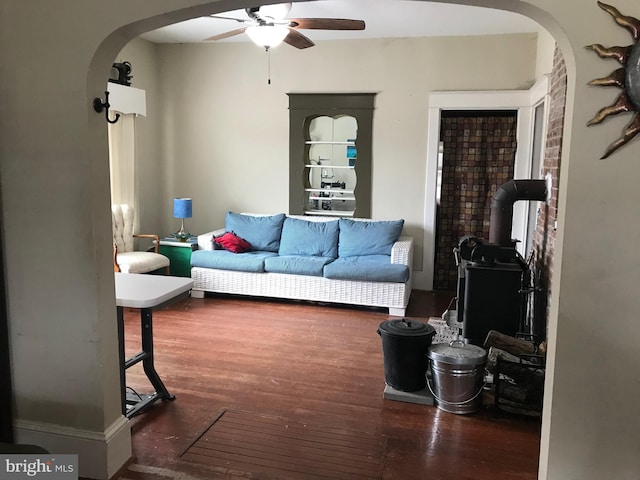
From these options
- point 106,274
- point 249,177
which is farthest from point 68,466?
point 249,177

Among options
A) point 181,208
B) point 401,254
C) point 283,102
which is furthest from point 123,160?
point 401,254

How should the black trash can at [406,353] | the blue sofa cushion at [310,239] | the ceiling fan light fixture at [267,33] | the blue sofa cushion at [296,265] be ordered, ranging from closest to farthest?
the black trash can at [406,353]
the ceiling fan light fixture at [267,33]
the blue sofa cushion at [296,265]
the blue sofa cushion at [310,239]

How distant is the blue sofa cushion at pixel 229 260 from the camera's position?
5301 mm

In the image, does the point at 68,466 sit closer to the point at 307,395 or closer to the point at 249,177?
the point at 307,395

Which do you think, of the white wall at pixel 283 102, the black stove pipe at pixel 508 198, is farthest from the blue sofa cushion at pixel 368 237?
the black stove pipe at pixel 508 198

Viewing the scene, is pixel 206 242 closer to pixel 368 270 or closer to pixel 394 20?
pixel 368 270

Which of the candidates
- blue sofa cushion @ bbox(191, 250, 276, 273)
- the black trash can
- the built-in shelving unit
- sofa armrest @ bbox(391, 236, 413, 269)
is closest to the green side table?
blue sofa cushion @ bbox(191, 250, 276, 273)

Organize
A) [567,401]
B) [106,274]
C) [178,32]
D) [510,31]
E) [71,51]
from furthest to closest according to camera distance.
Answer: [178,32] → [510,31] → [106,274] → [71,51] → [567,401]

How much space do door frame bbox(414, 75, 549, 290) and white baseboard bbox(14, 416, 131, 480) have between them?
3998mm

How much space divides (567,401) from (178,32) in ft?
17.4

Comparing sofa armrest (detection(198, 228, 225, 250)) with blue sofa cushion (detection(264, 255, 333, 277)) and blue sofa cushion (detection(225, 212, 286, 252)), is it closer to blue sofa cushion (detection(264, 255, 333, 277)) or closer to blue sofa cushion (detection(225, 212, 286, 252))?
blue sofa cushion (detection(225, 212, 286, 252))

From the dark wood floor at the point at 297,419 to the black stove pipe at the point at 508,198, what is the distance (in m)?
1.28

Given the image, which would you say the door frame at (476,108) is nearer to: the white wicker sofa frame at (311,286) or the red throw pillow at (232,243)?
the white wicker sofa frame at (311,286)

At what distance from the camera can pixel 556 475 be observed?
190 centimetres
